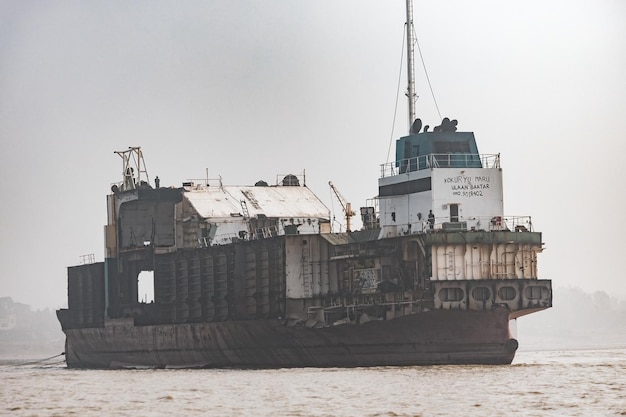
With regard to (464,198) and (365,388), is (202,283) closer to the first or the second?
(464,198)

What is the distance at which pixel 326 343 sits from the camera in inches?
2970

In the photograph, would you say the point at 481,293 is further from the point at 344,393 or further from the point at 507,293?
the point at 344,393

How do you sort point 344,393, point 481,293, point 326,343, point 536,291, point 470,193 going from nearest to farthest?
point 344,393
point 481,293
point 536,291
point 470,193
point 326,343

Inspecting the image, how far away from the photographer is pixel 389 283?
73375mm

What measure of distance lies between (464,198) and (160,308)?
81.1 feet

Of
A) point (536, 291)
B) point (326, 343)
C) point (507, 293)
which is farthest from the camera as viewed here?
point (326, 343)

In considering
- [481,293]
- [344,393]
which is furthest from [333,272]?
[344,393]

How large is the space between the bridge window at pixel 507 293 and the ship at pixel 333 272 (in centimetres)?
5

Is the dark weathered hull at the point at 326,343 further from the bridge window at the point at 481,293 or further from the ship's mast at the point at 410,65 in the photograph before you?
the ship's mast at the point at 410,65

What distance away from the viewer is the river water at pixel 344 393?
53.6 metres

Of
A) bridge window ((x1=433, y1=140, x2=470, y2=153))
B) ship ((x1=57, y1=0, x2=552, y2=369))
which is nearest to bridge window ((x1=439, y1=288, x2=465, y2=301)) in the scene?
ship ((x1=57, y1=0, x2=552, y2=369))

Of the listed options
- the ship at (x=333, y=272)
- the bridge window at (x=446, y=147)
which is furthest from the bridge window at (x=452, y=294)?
the bridge window at (x=446, y=147)

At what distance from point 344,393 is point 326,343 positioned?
16.5 meters

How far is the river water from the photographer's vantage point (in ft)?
176
